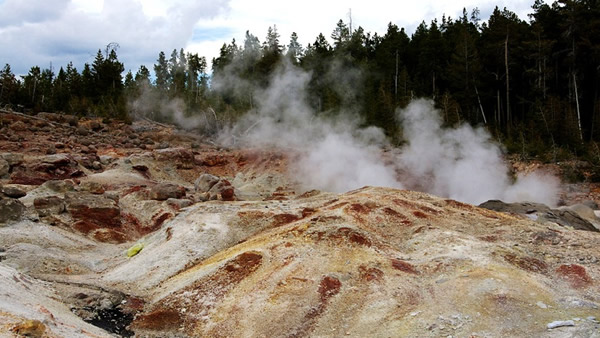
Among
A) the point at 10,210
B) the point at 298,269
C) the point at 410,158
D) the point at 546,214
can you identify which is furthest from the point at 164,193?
the point at 546,214

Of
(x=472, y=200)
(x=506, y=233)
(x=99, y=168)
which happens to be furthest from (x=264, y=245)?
(x=99, y=168)

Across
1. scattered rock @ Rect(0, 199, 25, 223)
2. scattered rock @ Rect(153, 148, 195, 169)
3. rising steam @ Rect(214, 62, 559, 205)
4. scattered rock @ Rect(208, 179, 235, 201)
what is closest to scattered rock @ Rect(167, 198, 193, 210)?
scattered rock @ Rect(208, 179, 235, 201)

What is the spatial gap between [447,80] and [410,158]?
58.1 ft

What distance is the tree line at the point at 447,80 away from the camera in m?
30.1

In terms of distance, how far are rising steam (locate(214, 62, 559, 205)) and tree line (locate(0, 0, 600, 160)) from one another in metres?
1.51

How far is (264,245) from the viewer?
10.5m

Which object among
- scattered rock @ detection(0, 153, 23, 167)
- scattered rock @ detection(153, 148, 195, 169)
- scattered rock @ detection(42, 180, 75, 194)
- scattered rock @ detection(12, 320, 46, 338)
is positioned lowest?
scattered rock @ detection(12, 320, 46, 338)

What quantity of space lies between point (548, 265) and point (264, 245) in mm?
5488

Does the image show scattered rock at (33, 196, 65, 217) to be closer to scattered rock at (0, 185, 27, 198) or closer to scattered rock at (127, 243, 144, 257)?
scattered rock at (0, 185, 27, 198)

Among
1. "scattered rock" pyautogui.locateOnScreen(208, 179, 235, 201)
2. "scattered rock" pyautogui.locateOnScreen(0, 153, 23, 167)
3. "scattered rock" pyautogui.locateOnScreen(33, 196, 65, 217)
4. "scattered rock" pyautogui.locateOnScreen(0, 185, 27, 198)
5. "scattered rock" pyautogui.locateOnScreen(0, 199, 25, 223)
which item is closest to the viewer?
"scattered rock" pyautogui.locateOnScreen(0, 199, 25, 223)

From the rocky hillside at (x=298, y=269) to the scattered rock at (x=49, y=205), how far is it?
0.04m

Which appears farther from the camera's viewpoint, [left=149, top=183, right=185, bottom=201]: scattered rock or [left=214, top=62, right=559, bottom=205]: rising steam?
[left=214, top=62, right=559, bottom=205]: rising steam

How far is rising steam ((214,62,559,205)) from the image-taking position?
21.8 meters

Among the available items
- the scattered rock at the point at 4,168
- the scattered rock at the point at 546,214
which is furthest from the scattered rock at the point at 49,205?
the scattered rock at the point at 546,214
